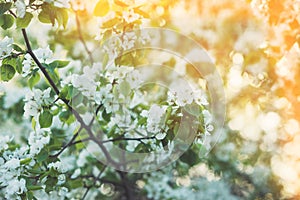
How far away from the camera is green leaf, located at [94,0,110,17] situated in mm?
1097

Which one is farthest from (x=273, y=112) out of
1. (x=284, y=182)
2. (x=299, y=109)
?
(x=284, y=182)

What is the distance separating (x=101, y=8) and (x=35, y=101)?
0.24 metres

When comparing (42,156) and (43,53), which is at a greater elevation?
(43,53)

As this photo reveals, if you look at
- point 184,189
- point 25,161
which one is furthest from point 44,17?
point 184,189

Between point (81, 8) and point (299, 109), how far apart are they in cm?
79

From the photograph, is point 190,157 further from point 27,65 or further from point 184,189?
point 184,189

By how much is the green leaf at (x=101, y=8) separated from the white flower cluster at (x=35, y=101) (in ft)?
0.62

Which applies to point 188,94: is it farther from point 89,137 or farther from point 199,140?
point 89,137

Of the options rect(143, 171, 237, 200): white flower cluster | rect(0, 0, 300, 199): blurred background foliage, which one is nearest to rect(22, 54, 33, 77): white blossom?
rect(0, 0, 300, 199): blurred background foliage

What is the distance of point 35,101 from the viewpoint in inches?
42.6

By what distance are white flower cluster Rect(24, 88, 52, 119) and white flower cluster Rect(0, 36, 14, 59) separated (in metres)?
0.10

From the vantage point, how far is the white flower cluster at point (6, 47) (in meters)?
1.02

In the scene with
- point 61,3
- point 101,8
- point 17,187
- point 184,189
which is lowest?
point 17,187

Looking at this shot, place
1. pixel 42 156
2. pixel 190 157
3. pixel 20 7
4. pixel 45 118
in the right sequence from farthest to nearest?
pixel 190 157, pixel 42 156, pixel 45 118, pixel 20 7
